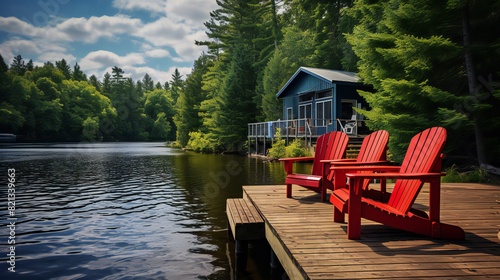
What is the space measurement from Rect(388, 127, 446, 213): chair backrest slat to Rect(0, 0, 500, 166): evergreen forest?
599 cm

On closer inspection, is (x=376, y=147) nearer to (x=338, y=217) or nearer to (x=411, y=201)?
(x=338, y=217)

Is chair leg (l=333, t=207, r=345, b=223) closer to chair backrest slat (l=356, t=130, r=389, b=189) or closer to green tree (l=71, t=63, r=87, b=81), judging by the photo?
chair backrest slat (l=356, t=130, r=389, b=189)

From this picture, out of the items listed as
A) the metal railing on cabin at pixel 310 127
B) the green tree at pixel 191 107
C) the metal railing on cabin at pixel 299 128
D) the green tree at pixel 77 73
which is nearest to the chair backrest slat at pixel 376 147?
the metal railing on cabin at pixel 310 127

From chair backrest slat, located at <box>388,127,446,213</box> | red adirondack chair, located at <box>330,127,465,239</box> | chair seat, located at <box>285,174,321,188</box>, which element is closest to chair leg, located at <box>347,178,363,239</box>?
red adirondack chair, located at <box>330,127,465,239</box>

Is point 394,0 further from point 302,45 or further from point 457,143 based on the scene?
point 302,45

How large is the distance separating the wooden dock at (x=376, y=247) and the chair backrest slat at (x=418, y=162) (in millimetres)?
390

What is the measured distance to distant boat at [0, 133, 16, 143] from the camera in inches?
2394

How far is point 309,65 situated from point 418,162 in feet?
101

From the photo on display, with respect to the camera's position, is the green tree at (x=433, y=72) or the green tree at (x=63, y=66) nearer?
the green tree at (x=433, y=72)

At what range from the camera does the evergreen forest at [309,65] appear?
10188mm

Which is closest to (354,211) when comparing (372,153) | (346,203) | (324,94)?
(346,203)

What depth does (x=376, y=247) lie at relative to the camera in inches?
136

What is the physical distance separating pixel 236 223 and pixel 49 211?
6.33 m

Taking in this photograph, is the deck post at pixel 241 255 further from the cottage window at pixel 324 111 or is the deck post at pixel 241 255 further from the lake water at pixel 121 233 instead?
the cottage window at pixel 324 111
